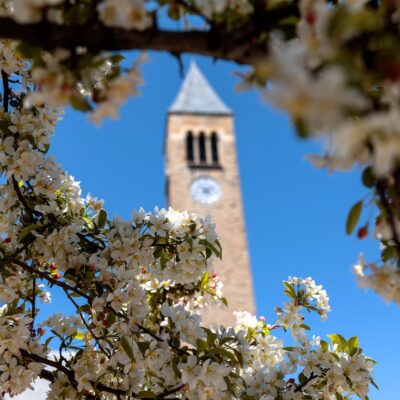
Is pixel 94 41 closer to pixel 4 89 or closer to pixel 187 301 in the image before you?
pixel 4 89

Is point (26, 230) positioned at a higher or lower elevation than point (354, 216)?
higher

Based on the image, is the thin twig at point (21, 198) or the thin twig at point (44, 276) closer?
the thin twig at point (44, 276)

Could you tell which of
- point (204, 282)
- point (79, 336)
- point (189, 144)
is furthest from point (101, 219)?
point (189, 144)

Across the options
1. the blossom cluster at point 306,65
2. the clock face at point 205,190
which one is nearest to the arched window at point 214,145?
the clock face at point 205,190

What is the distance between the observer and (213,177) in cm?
2098

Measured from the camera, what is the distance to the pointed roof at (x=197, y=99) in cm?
2255

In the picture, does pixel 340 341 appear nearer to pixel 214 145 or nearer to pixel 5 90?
pixel 5 90

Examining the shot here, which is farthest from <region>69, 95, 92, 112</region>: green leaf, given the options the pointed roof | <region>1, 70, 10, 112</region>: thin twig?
the pointed roof

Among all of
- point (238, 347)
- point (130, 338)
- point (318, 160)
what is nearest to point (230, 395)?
point (238, 347)

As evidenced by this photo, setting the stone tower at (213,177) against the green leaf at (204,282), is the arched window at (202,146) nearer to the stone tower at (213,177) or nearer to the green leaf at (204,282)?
the stone tower at (213,177)

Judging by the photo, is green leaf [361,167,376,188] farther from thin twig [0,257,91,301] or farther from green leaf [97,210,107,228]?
green leaf [97,210,107,228]

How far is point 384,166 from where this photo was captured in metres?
0.53

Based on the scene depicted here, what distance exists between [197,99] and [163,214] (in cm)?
2185

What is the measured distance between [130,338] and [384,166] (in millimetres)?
1265
